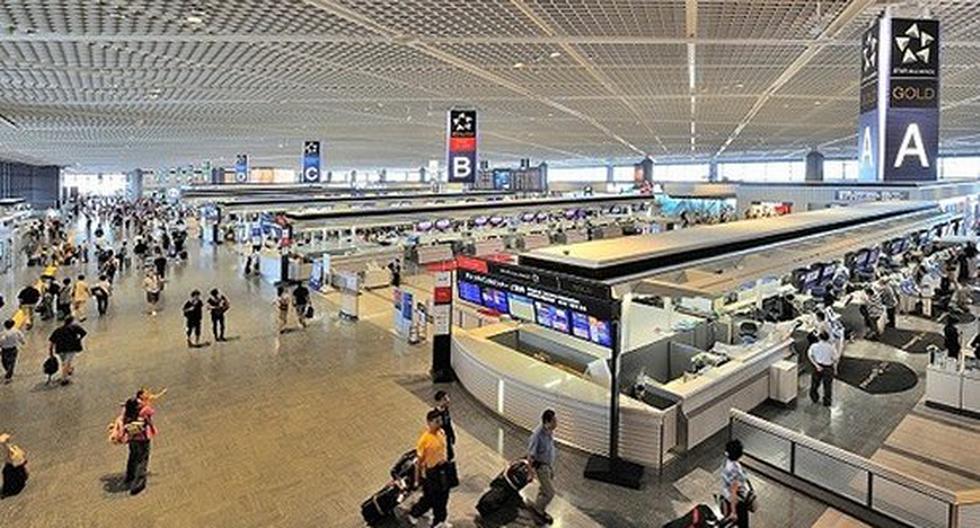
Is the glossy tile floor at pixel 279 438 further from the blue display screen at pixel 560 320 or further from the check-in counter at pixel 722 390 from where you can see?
the blue display screen at pixel 560 320

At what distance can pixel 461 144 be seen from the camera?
1590 cm

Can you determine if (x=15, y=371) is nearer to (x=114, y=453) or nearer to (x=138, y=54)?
(x=114, y=453)

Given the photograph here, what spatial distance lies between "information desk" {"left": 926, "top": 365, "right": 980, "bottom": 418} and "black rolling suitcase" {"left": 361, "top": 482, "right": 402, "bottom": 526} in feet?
29.0

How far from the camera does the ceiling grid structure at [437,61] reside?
695 centimetres

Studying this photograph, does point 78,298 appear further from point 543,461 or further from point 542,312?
point 543,461

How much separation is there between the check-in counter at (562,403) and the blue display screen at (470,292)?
107 centimetres

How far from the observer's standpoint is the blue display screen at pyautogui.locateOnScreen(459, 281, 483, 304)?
9.16m

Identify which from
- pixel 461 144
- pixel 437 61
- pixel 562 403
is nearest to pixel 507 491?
pixel 562 403

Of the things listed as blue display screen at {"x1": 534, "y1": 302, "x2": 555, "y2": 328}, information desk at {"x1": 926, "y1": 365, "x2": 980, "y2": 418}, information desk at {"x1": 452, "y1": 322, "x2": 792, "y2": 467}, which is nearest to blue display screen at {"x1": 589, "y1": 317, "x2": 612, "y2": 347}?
blue display screen at {"x1": 534, "y1": 302, "x2": 555, "y2": 328}

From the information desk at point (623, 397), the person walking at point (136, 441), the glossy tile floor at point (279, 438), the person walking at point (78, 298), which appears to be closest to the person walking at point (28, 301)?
the person walking at point (78, 298)

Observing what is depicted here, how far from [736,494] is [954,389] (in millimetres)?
6135

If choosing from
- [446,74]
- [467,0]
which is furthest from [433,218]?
[467,0]

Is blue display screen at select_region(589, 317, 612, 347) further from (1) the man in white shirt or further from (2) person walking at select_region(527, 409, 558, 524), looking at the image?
(1) the man in white shirt

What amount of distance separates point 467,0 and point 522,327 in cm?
643
